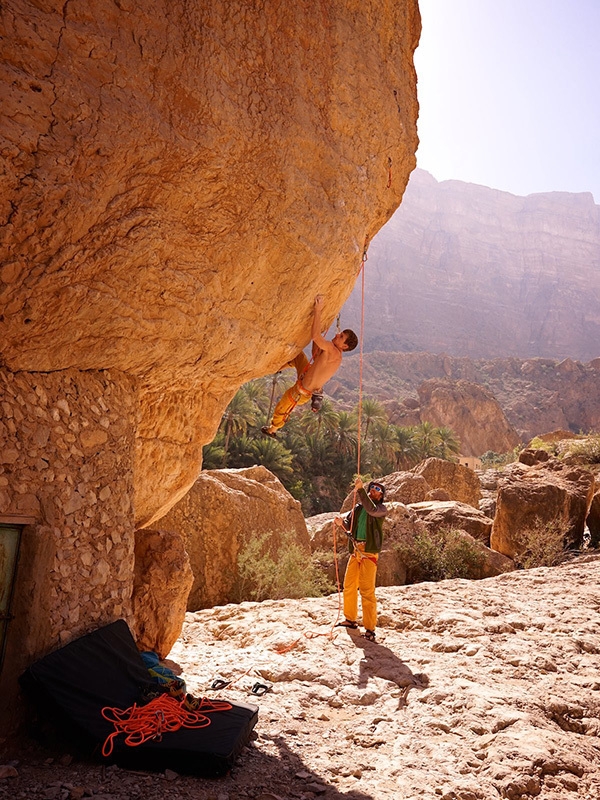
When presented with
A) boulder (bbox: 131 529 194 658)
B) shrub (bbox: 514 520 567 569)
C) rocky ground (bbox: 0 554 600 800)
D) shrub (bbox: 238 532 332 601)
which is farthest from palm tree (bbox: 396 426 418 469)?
boulder (bbox: 131 529 194 658)

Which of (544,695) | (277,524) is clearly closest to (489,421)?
(277,524)

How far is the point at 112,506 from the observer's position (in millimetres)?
4344

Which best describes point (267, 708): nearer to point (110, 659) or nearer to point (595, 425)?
point (110, 659)

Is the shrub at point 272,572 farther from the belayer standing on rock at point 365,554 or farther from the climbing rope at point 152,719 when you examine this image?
the climbing rope at point 152,719

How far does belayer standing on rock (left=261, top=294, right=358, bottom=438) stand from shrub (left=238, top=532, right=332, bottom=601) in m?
3.63

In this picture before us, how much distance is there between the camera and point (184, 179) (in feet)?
12.7

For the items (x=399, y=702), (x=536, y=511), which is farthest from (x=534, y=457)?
(x=399, y=702)

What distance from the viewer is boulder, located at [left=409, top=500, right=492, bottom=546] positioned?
12695 mm

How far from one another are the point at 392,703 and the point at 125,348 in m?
3.62

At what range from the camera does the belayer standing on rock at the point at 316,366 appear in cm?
558

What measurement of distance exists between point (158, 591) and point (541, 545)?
329 inches

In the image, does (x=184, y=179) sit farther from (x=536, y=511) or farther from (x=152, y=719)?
(x=536, y=511)

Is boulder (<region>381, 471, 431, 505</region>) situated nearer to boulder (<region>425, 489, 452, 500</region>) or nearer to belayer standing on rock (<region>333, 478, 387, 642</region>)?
boulder (<region>425, 489, 452, 500</region>)

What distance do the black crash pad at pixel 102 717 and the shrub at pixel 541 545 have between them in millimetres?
8774
